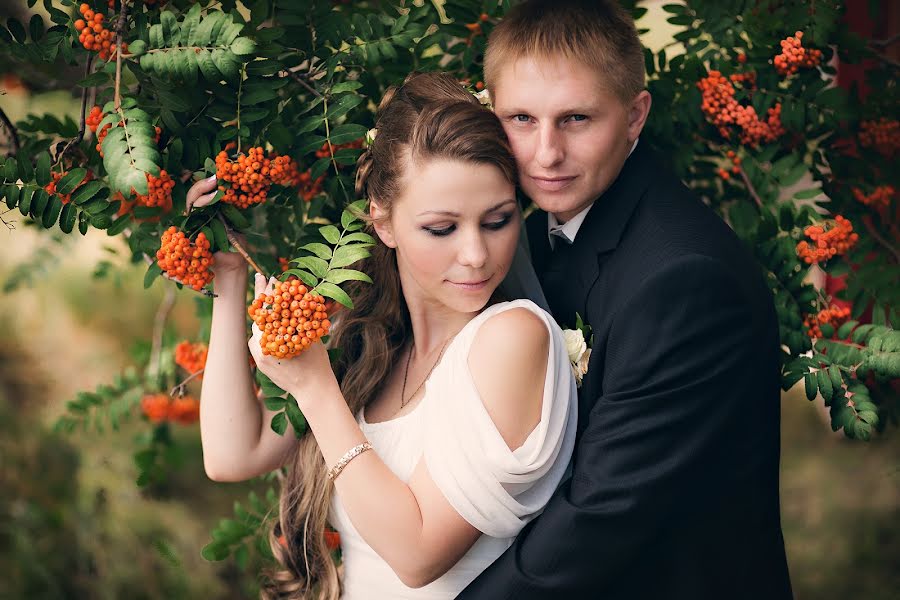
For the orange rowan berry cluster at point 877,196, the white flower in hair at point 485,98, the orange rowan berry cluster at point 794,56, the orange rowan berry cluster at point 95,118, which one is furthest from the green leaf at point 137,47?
the orange rowan berry cluster at point 877,196

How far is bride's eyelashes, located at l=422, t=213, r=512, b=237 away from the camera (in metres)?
2.09

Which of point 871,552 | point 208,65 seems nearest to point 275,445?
point 208,65

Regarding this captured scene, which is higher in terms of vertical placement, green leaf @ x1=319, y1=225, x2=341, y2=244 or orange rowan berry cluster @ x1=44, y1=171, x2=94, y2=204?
orange rowan berry cluster @ x1=44, y1=171, x2=94, y2=204

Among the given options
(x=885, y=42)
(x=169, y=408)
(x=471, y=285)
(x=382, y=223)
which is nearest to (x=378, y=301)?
(x=382, y=223)

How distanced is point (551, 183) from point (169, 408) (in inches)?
71.2

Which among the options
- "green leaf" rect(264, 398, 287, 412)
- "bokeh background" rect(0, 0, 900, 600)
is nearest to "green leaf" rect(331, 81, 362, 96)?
"green leaf" rect(264, 398, 287, 412)

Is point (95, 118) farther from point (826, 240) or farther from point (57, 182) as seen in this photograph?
point (826, 240)

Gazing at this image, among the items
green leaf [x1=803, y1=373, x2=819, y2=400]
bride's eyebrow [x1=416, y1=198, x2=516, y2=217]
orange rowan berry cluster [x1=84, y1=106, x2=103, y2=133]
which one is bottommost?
green leaf [x1=803, y1=373, x2=819, y2=400]

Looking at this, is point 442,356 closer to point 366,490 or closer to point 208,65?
point 366,490

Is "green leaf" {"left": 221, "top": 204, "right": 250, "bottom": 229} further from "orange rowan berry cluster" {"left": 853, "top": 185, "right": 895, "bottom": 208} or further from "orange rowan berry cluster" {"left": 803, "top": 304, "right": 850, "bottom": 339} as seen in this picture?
"orange rowan berry cluster" {"left": 853, "top": 185, "right": 895, "bottom": 208}

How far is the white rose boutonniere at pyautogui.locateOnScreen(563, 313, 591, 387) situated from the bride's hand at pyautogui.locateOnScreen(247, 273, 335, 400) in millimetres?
613

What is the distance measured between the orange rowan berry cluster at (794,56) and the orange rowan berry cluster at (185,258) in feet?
5.75

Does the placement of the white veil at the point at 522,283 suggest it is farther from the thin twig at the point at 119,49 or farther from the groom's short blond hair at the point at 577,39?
the thin twig at the point at 119,49

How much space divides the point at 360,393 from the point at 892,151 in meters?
1.84
